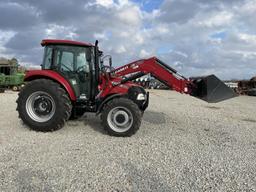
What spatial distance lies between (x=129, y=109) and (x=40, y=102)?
98.9 inches

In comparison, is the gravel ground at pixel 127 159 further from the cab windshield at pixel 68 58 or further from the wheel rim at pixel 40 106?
the cab windshield at pixel 68 58

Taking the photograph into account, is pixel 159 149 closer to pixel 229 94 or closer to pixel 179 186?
pixel 179 186

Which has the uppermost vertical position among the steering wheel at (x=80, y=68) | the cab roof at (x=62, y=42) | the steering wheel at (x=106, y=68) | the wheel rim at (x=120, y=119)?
the cab roof at (x=62, y=42)

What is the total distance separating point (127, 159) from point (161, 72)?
11.6 ft

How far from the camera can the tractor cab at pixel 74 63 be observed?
8398 millimetres

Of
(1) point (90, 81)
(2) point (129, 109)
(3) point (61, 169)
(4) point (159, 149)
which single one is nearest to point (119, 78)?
(1) point (90, 81)

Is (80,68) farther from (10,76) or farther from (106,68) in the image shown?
(10,76)

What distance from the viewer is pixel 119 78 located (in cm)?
893

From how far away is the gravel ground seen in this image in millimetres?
4656

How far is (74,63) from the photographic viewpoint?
8461 millimetres

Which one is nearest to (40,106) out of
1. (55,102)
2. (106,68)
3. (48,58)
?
(55,102)

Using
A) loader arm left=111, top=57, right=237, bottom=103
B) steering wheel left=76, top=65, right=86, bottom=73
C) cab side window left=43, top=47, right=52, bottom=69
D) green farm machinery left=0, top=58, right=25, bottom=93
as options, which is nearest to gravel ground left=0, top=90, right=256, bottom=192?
loader arm left=111, top=57, right=237, bottom=103

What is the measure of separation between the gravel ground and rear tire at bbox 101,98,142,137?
238 mm

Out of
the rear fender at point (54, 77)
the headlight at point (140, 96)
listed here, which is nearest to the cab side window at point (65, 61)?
the rear fender at point (54, 77)
